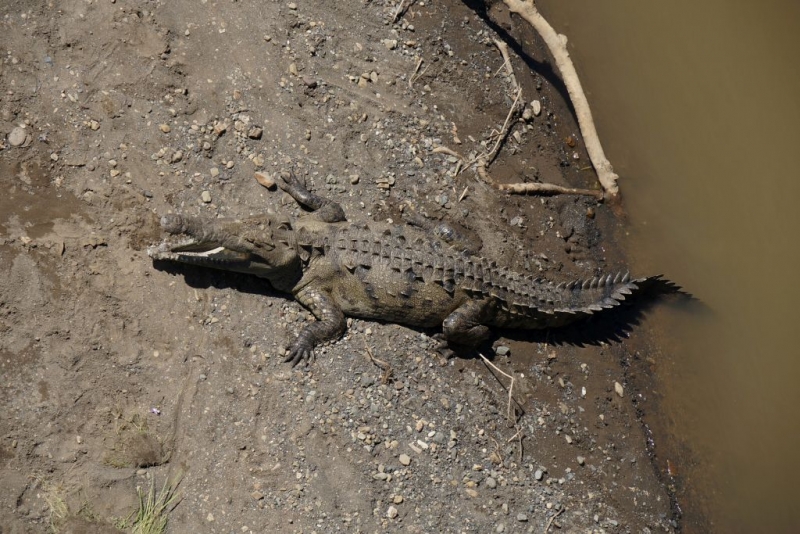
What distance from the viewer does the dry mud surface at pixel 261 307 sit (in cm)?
660

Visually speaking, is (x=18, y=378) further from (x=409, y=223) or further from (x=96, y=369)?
(x=409, y=223)

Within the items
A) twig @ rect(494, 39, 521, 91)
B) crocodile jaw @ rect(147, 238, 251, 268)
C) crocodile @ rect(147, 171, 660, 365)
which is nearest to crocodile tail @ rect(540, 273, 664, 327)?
crocodile @ rect(147, 171, 660, 365)

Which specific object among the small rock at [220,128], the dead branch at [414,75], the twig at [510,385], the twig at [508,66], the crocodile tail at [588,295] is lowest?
the twig at [510,385]

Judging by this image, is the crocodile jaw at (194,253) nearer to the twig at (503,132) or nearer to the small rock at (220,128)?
the small rock at (220,128)

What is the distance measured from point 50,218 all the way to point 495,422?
17.4 ft

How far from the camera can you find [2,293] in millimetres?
6609

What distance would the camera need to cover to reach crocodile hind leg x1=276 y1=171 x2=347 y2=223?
25.6 feet

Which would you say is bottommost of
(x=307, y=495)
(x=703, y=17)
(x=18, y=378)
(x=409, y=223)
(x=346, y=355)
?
(x=18, y=378)

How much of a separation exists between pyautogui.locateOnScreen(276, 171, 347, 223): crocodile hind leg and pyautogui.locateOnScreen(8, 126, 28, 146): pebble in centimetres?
272

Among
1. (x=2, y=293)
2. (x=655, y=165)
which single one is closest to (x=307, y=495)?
(x=2, y=293)

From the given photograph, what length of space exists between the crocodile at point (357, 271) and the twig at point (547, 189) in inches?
49.9

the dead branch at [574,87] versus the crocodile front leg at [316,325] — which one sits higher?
the dead branch at [574,87]

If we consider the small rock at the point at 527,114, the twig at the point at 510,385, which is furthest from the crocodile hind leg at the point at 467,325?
the small rock at the point at 527,114

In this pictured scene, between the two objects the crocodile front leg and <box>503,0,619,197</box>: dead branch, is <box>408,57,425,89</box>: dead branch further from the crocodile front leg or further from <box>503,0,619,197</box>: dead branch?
the crocodile front leg
